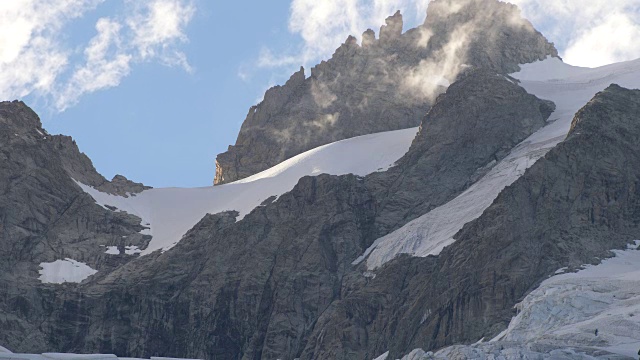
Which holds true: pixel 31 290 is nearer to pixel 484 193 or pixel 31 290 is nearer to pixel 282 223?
pixel 282 223

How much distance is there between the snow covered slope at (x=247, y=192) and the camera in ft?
604

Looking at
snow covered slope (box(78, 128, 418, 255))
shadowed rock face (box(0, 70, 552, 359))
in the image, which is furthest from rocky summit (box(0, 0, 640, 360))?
snow covered slope (box(78, 128, 418, 255))

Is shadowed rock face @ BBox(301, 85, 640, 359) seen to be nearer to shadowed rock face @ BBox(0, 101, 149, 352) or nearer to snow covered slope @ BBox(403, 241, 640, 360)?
snow covered slope @ BBox(403, 241, 640, 360)

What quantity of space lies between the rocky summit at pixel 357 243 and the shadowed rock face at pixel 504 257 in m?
0.20

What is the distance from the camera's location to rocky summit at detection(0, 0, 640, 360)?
475ft

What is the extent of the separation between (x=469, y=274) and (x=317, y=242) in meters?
24.5

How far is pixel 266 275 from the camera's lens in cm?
16475

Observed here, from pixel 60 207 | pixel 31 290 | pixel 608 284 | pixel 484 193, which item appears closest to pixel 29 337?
pixel 31 290

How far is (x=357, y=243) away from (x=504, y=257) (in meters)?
25.1

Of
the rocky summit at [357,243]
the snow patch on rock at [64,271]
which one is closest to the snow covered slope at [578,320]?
the rocky summit at [357,243]

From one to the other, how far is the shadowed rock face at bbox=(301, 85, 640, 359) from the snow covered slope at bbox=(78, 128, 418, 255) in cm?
3025

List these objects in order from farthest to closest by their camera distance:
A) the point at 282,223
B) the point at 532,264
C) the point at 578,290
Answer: the point at 282,223, the point at 532,264, the point at 578,290

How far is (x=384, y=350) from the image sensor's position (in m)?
146

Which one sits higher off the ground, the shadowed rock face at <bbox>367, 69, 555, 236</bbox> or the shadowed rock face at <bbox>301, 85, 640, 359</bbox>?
the shadowed rock face at <bbox>367, 69, 555, 236</bbox>
